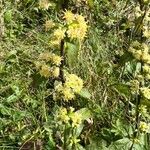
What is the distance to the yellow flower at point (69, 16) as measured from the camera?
1861 millimetres

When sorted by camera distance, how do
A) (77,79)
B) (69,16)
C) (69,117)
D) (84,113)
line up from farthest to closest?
1. (84,113)
2. (69,117)
3. (77,79)
4. (69,16)

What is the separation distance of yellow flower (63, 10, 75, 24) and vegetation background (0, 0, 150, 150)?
6 cm

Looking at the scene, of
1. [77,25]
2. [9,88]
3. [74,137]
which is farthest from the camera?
[9,88]

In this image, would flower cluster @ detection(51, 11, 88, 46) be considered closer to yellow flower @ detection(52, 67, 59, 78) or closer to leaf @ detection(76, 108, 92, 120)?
yellow flower @ detection(52, 67, 59, 78)

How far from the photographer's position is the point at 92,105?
291cm

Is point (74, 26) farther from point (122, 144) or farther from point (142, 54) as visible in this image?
point (122, 144)

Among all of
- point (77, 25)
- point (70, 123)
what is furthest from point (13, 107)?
point (77, 25)

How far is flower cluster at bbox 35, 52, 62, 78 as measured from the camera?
2.03 m

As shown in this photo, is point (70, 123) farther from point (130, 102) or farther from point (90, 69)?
point (90, 69)

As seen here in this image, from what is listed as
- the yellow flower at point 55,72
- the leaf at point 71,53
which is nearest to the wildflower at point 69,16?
the leaf at point 71,53

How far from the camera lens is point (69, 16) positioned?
6.15ft

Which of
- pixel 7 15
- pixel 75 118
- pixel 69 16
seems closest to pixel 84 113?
pixel 75 118

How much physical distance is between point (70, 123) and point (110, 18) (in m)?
1.99

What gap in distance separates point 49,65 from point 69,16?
32cm
